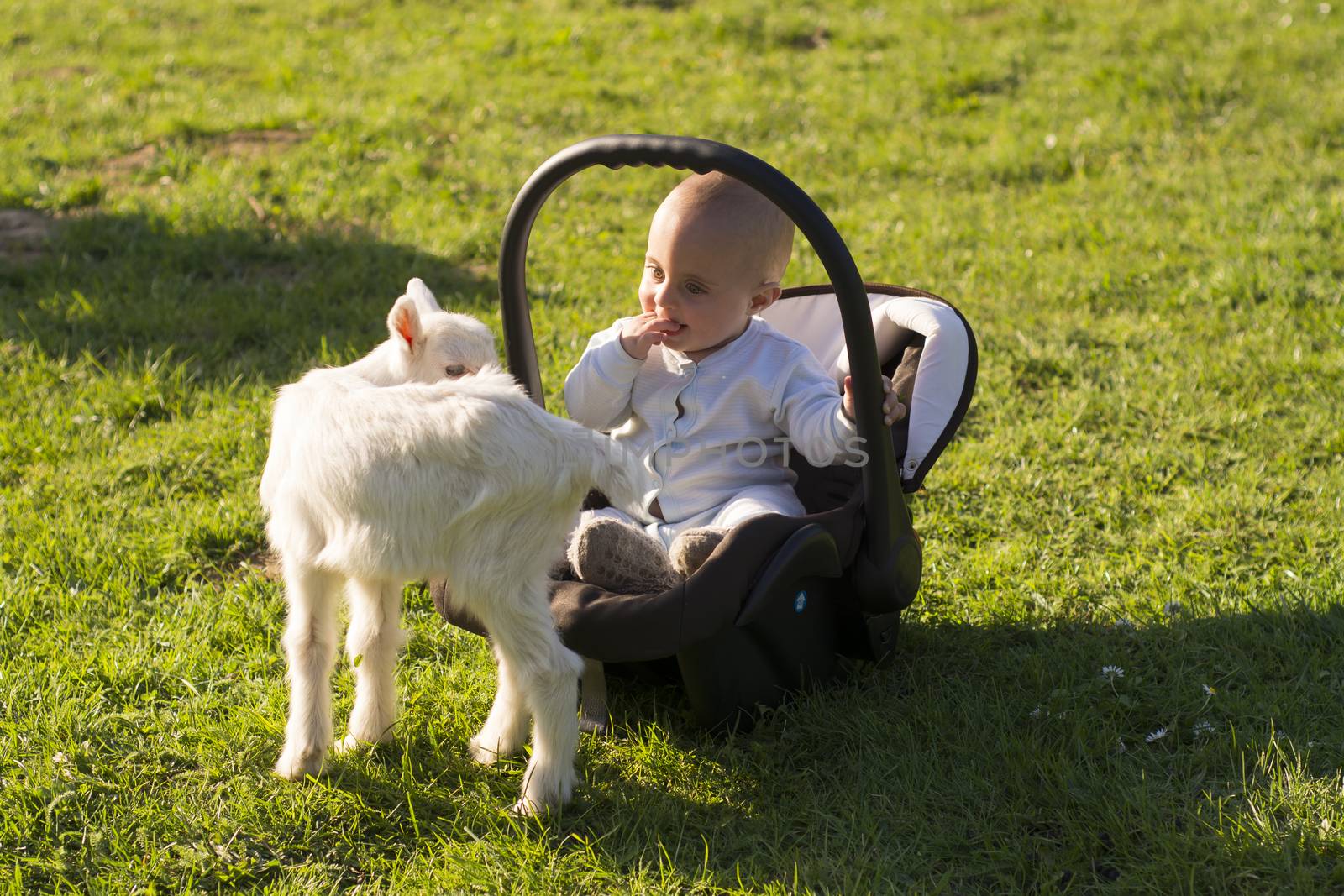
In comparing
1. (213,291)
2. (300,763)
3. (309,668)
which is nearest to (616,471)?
(309,668)

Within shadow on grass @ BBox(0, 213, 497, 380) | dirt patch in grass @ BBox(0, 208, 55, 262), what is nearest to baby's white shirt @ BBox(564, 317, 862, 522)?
shadow on grass @ BBox(0, 213, 497, 380)

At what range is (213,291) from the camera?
6.18m

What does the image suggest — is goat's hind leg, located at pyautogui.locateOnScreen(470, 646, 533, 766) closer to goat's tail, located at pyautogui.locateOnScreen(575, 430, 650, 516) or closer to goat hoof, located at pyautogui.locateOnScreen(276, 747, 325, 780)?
Result: goat hoof, located at pyautogui.locateOnScreen(276, 747, 325, 780)

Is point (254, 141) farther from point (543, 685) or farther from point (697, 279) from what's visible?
point (543, 685)

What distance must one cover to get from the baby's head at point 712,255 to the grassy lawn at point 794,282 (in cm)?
116

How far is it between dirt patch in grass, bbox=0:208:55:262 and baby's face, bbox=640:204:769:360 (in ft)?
14.9

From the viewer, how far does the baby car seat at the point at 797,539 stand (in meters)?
2.94

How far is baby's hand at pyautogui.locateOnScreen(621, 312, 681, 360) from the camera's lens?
3480mm

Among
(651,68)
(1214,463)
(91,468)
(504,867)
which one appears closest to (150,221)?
(91,468)

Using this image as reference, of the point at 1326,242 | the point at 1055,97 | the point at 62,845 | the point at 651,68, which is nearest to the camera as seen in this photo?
the point at 62,845

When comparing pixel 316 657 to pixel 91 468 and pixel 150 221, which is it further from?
pixel 150 221

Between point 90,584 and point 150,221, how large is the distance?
328 cm

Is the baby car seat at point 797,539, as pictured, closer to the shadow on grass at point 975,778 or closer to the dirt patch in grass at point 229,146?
the shadow on grass at point 975,778

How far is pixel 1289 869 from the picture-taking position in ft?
9.12
